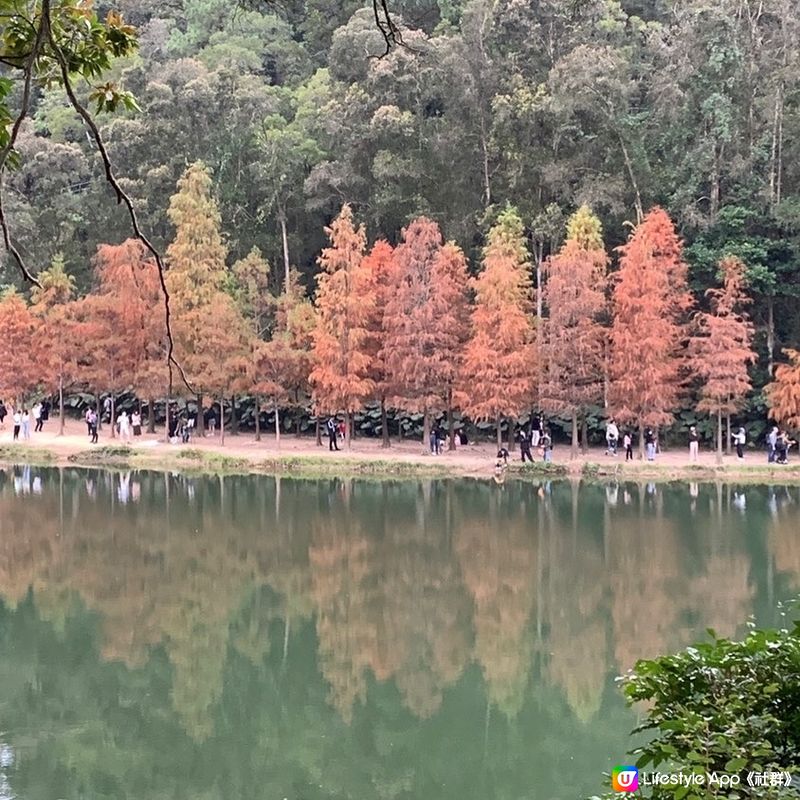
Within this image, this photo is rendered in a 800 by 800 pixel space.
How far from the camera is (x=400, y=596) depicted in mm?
14352

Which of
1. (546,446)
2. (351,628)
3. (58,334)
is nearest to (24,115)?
(351,628)

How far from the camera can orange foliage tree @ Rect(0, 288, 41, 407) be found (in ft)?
98.6

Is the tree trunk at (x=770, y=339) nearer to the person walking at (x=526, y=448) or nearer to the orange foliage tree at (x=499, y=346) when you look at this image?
the orange foliage tree at (x=499, y=346)

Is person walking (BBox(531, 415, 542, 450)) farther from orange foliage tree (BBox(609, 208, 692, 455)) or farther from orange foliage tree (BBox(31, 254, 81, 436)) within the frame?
orange foliage tree (BBox(31, 254, 81, 436))

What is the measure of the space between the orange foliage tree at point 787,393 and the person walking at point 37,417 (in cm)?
2164

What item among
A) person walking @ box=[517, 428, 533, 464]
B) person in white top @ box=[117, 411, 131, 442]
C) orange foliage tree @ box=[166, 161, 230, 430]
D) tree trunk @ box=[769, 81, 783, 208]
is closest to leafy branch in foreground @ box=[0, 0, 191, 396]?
person walking @ box=[517, 428, 533, 464]

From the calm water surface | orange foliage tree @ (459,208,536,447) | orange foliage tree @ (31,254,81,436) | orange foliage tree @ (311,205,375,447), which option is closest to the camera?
the calm water surface

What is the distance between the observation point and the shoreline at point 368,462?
24844 millimetres

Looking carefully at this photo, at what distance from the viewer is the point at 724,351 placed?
2586 centimetres

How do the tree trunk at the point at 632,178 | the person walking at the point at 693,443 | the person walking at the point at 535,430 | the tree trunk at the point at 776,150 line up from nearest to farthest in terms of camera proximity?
the person walking at the point at 693,443 < the person walking at the point at 535,430 < the tree trunk at the point at 776,150 < the tree trunk at the point at 632,178

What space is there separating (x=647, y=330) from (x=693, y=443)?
3448 millimetres

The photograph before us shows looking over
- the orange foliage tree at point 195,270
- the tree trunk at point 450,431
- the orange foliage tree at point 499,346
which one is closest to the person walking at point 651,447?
the orange foliage tree at point 499,346

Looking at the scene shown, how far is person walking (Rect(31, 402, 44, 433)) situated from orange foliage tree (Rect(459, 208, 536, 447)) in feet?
45.2

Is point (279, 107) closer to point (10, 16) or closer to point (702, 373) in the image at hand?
point (702, 373)
